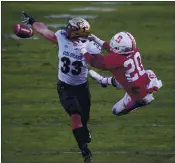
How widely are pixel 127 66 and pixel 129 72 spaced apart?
0.28 ft

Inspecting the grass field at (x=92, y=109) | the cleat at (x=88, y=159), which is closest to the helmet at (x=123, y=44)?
the cleat at (x=88, y=159)

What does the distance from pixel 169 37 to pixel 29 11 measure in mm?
4451

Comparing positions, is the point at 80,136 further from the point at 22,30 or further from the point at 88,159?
the point at 22,30

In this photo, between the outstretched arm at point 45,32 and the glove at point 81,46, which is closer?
the glove at point 81,46

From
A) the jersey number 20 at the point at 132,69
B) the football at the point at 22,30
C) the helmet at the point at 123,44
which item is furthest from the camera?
the football at the point at 22,30

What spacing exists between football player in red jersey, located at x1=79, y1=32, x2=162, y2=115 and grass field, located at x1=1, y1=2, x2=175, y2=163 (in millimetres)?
1484

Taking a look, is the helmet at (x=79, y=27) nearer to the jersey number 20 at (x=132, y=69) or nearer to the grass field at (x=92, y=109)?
the jersey number 20 at (x=132, y=69)

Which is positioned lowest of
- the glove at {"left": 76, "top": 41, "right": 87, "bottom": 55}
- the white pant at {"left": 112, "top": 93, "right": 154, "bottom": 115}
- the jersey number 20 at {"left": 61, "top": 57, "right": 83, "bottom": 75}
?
the white pant at {"left": 112, "top": 93, "right": 154, "bottom": 115}

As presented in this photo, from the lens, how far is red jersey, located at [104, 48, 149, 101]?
11227 mm

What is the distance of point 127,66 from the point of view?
444 inches

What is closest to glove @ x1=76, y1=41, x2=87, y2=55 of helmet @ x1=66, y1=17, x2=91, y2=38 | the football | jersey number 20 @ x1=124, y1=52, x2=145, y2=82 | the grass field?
helmet @ x1=66, y1=17, x2=91, y2=38

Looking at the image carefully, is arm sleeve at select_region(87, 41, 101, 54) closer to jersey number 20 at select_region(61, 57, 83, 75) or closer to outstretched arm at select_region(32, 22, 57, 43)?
jersey number 20 at select_region(61, 57, 83, 75)

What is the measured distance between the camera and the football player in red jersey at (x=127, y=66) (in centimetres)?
1119

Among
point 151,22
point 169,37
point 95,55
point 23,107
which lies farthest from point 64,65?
point 151,22
